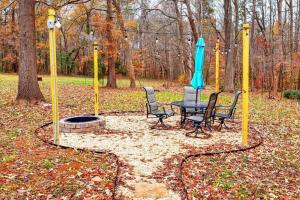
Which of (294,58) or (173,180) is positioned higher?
(294,58)

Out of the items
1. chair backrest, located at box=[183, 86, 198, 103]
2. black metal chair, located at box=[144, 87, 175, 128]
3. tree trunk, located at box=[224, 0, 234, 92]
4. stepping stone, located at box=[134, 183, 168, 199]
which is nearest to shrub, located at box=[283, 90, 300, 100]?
tree trunk, located at box=[224, 0, 234, 92]

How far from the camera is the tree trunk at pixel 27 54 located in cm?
1006

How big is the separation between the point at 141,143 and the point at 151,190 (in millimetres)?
2230

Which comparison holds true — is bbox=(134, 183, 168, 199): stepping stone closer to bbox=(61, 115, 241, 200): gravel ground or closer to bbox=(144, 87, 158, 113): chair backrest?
bbox=(61, 115, 241, 200): gravel ground

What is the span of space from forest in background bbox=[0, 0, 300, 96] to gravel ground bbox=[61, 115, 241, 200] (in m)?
4.40

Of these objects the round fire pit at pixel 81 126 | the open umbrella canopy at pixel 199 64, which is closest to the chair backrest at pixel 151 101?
the open umbrella canopy at pixel 199 64

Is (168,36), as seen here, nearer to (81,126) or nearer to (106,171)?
(81,126)

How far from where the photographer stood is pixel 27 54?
10172 millimetres

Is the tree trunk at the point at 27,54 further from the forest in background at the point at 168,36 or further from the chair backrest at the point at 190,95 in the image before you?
the chair backrest at the point at 190,95

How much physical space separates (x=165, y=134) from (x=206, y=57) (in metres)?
21.7

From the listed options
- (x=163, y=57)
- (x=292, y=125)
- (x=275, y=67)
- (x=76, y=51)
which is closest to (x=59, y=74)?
(x=76, y=51)

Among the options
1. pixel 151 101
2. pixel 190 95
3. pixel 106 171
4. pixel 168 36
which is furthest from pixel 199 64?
pixel 168 36

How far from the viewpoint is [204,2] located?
22.5m

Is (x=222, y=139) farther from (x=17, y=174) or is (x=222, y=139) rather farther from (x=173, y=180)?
(x=17, y=174)
